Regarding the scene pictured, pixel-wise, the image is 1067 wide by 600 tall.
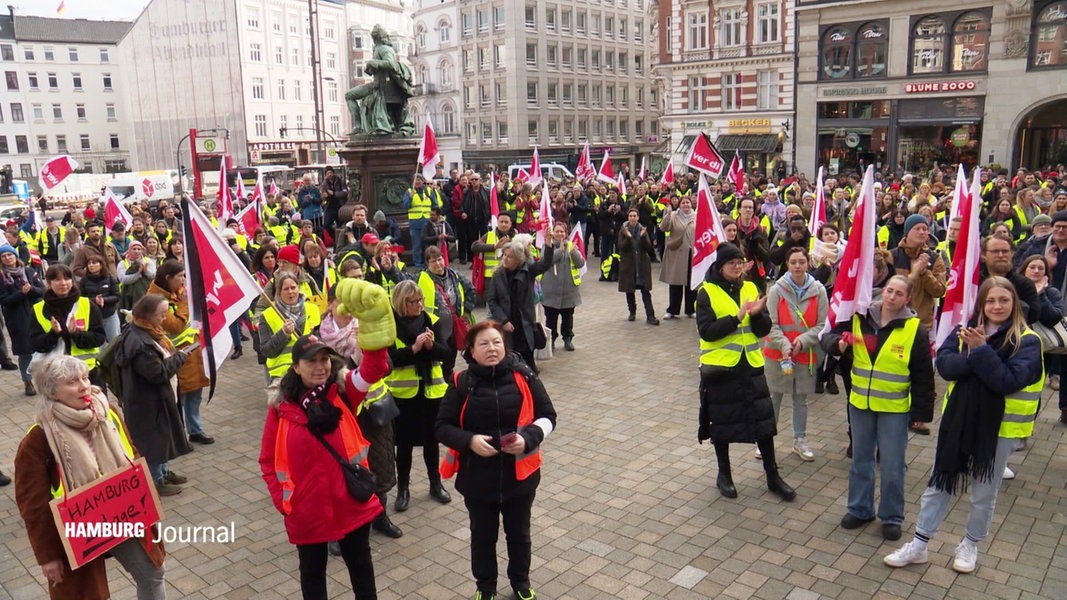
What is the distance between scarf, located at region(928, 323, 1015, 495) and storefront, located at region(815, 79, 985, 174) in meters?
34.0

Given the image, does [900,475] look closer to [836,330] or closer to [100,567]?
[836,330]

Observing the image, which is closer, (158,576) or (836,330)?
(158,576)

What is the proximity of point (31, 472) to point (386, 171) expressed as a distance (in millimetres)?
14640

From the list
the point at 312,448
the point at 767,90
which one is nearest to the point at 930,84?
the point at 767,90

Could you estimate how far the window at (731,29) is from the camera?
140ft

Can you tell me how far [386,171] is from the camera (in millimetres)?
18125

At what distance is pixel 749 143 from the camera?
4291 cm

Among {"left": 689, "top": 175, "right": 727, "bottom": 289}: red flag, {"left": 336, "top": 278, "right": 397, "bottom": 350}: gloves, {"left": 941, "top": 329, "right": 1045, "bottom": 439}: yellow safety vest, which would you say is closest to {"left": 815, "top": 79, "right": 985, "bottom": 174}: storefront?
{"left": 689, "top": 175, "right": 727, "bottom": 289}: red flag

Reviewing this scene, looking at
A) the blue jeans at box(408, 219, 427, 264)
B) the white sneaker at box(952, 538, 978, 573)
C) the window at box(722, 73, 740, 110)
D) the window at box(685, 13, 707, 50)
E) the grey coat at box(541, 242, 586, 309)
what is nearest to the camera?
the white sneaker at box(952, 538, 978, 573)

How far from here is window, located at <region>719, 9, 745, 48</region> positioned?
42625 mm

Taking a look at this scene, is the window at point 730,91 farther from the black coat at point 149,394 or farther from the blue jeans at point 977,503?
the black coat at point 149,394

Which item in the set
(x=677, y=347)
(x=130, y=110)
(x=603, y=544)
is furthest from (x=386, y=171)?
(x=130, y=110)

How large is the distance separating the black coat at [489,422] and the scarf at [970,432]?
2617 millimetres

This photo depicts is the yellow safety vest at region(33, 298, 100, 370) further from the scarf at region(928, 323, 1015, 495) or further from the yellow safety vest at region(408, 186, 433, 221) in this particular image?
the yellow safety vest at region(408, 186, 433, 221)
